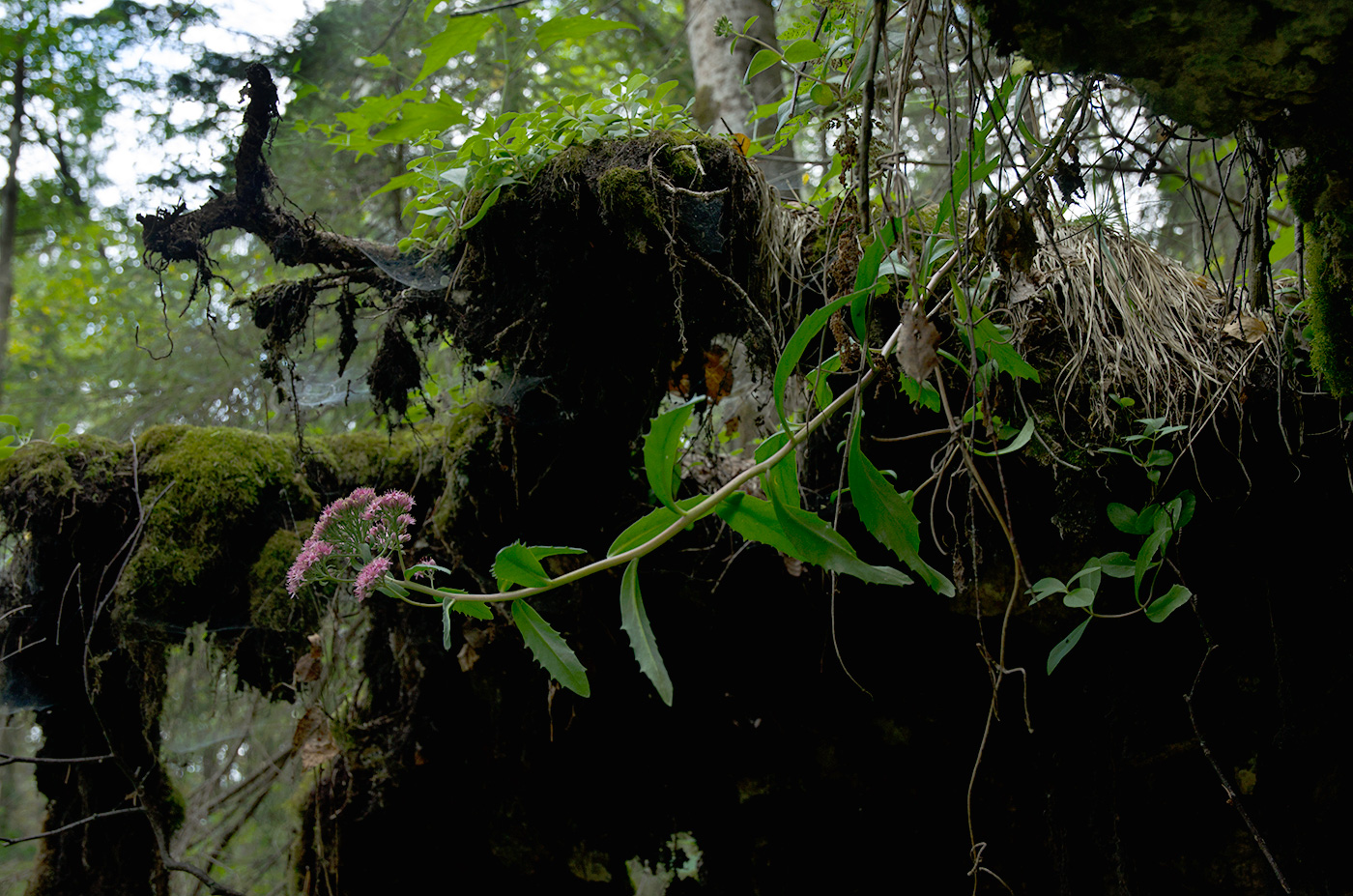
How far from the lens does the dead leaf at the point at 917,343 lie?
38.4 inches

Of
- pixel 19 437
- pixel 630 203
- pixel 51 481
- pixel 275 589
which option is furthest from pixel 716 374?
pixel 19 437

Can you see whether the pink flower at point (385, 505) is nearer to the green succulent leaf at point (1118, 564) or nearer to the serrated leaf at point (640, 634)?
the serrated leaf at point (640, 634)

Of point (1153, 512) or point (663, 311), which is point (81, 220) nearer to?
point (663, 311)

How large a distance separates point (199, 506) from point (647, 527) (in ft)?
5.69

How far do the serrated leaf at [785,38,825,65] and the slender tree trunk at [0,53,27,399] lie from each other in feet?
19.8

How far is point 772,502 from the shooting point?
1.06 metres

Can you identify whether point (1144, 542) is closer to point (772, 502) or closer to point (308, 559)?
point (772, 502)

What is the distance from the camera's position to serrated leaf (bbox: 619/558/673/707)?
922mm

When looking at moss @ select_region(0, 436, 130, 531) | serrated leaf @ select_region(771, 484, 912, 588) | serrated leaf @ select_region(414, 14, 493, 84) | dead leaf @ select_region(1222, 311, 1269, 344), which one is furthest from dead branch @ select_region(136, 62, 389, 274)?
dead leaf @ select_region(1222, 311, 1269, 344)

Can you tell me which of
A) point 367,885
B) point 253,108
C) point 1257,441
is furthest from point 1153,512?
point 367,885

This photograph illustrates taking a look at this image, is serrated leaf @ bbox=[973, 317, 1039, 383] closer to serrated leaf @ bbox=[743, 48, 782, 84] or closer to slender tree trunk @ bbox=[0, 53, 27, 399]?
serrated leaf @ bbox=[743, 48, 782, 84]

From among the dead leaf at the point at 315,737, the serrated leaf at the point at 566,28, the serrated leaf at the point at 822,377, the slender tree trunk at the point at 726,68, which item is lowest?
the dead leaf at the point at 315,737

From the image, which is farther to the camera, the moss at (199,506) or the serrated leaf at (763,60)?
the moss at (199,506)

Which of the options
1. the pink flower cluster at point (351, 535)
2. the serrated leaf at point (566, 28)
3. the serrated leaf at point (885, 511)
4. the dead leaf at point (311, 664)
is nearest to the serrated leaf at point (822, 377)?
the serrated leaf at point (885, 511)
